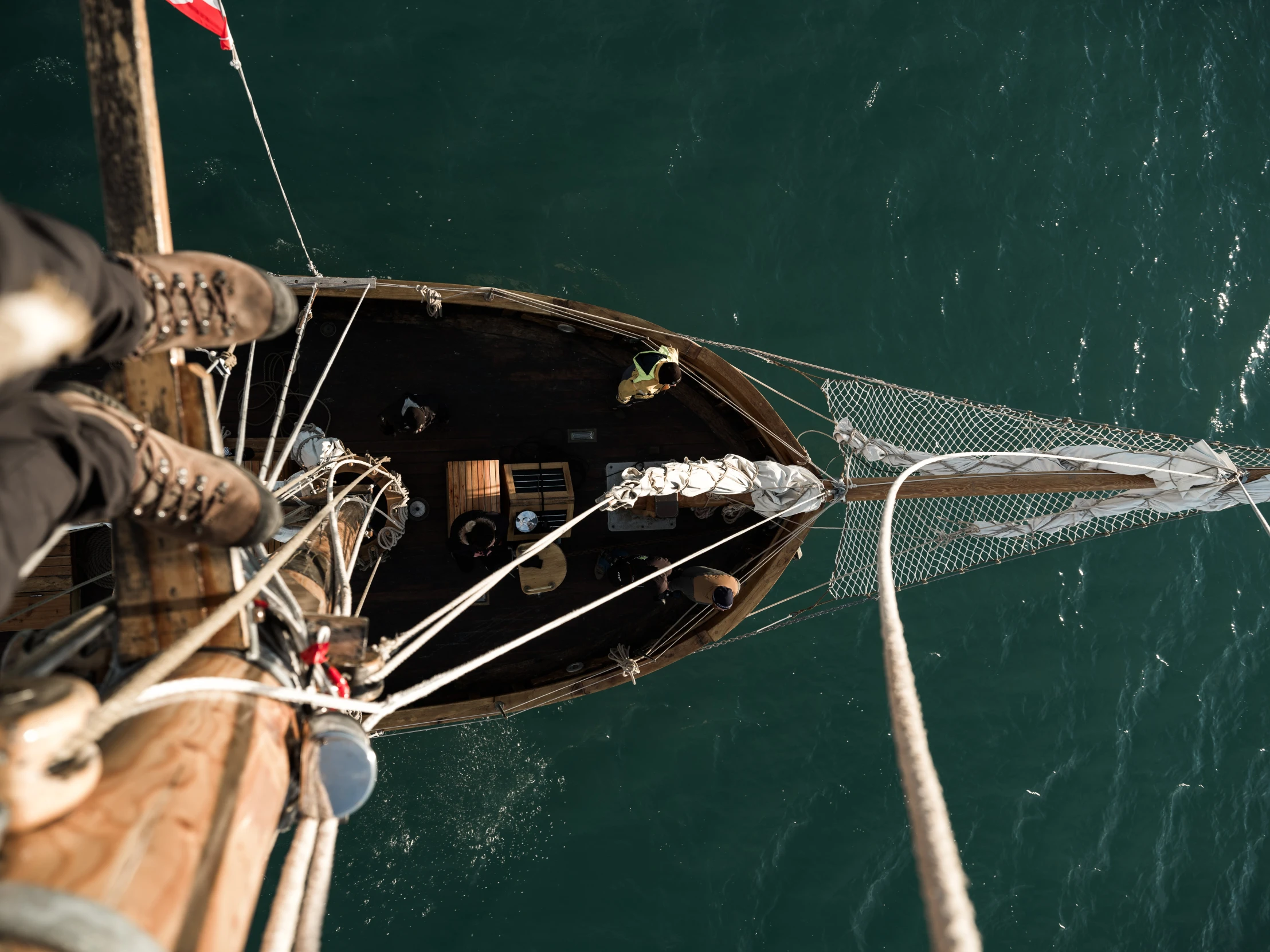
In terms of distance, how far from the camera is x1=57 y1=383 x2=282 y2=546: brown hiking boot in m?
2.29

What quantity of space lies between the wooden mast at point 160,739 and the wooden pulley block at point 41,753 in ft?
0.18

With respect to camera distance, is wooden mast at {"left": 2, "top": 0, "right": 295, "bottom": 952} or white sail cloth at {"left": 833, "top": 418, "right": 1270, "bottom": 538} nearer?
wooden mast at {"left": 2, "top": 0, "right": 295, "bottom": 952}

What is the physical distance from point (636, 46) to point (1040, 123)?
230 inches

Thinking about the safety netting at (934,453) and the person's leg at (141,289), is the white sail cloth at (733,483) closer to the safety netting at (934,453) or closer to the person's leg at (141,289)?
the safety netting at (934,453)

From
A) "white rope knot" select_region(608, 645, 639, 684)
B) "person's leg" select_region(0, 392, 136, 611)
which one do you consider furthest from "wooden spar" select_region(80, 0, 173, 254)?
"white rope knot" select_region(608, 645, 639, 684)

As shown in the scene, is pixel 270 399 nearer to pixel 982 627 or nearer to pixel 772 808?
pixel 772 808

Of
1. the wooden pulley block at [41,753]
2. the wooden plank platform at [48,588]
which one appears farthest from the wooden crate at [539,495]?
the wooden pulley block at [41,753]

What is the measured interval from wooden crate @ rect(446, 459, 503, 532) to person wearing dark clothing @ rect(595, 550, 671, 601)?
47.0 inches

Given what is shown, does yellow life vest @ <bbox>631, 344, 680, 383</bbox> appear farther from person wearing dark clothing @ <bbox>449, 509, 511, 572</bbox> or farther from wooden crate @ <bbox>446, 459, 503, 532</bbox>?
person wearing dark clothing @ <bbox>449, 509, 511, 572</bbox>

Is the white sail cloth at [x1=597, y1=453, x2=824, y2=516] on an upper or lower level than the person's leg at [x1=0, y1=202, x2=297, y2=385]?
lower

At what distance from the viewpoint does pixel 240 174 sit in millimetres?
8258

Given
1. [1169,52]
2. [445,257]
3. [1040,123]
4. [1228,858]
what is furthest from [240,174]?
[1228,858]

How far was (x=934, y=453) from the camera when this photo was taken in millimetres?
8047

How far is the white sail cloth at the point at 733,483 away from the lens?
5762 millimetres
